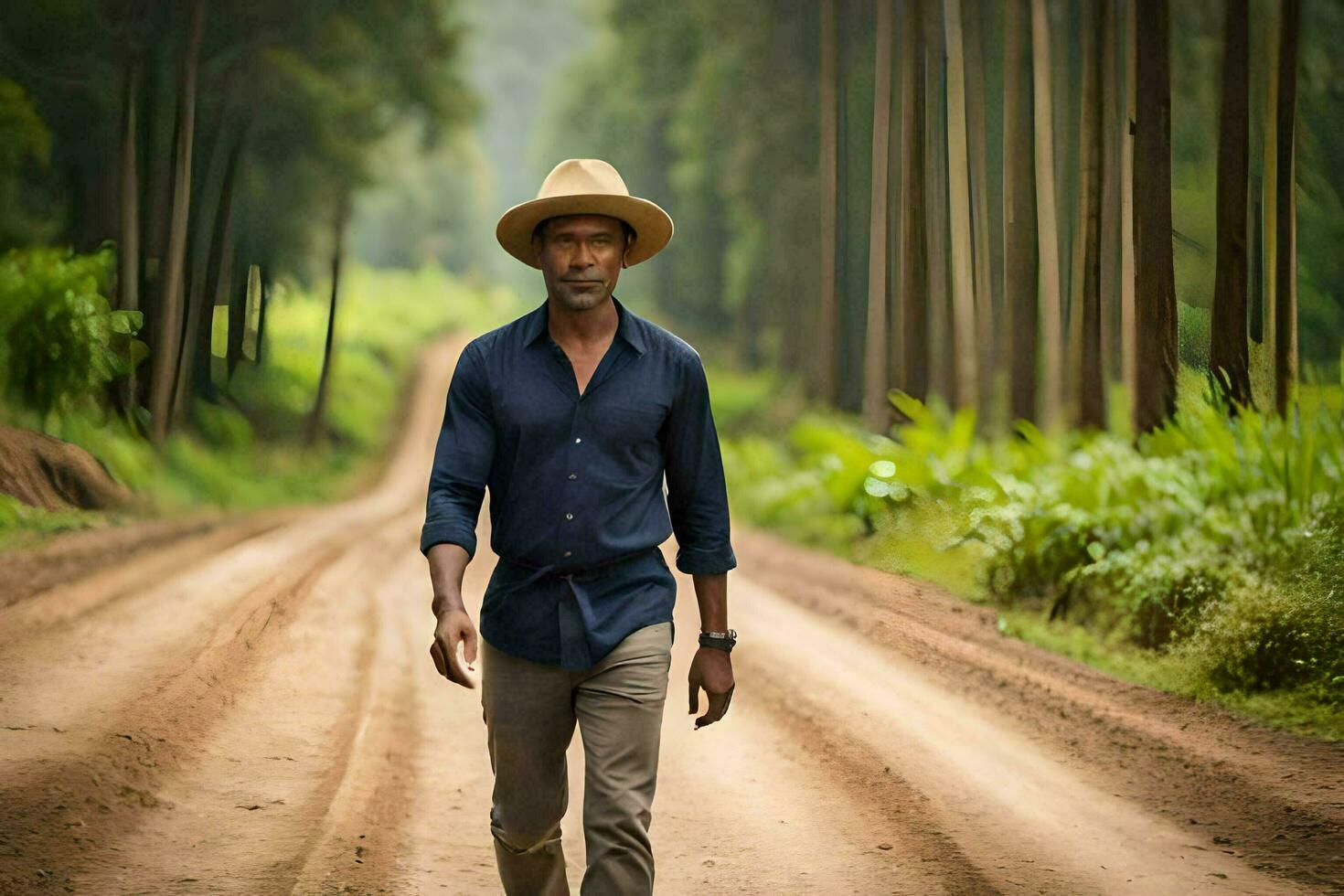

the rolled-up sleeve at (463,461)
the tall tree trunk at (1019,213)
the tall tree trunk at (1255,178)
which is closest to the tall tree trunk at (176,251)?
the rolled-up sleeve at (463,461)

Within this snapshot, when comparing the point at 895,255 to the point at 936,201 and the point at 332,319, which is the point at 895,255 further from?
the point at 332,319

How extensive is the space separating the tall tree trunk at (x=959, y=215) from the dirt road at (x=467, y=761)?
1.30 meters

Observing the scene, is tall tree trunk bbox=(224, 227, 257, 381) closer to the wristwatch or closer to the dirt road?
the dirt road

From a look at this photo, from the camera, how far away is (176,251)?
19.1 feet

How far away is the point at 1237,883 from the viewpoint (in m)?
4.22

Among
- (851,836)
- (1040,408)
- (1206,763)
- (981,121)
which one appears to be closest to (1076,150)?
(981,121)

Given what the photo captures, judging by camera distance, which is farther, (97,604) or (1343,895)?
(97,604)

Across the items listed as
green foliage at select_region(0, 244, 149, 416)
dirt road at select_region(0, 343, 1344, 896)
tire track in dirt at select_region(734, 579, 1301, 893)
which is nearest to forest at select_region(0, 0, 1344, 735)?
green foliage at select_region(0, 244, 149, 416)

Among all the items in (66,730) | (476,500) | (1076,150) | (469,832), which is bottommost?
(469,832)

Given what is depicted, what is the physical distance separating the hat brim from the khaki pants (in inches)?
40.5

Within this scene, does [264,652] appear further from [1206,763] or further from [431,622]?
[1206,763]

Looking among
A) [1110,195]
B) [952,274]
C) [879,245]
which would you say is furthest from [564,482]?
[879,245]

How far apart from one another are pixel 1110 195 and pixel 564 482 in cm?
401

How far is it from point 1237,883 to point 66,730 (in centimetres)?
410
